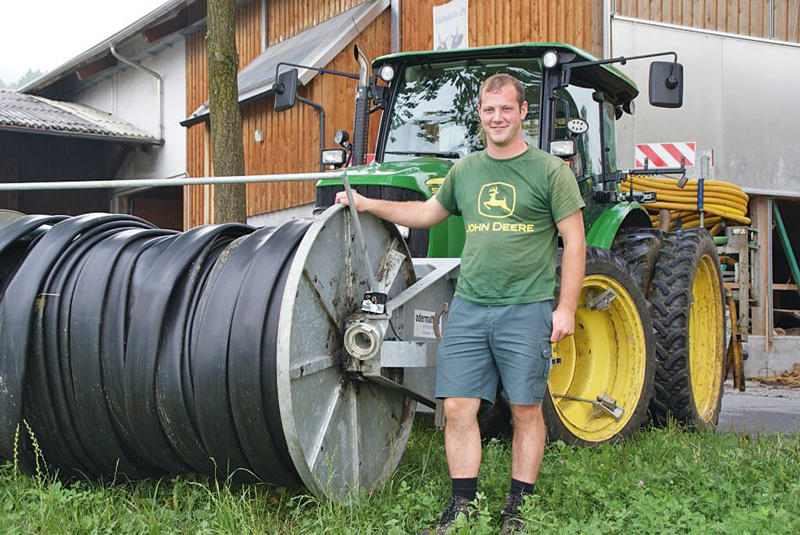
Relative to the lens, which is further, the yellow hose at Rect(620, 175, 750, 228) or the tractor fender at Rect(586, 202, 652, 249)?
the yellow hose at Rect(620, 175, 750, 228)

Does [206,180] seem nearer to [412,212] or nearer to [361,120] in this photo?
[412,212]

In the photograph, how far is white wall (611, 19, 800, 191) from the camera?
11.1 metres

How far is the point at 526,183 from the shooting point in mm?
3580


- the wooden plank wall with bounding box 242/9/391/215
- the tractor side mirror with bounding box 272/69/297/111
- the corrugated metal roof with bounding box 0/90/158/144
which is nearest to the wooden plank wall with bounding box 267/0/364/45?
the wooden plank wall with bounding box 242/9/391/215

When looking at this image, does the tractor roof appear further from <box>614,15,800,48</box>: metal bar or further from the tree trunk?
<box>614,15,800,48</box>: metal bar

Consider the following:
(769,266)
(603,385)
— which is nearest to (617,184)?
(603,385)

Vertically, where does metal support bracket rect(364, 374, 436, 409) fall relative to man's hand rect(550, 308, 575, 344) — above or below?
below

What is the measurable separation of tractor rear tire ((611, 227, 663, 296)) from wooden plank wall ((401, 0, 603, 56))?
5.79 meters

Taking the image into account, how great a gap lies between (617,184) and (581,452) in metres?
2.38

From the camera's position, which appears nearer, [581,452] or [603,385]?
[581,452]

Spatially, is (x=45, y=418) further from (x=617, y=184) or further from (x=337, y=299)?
(x=617, y=184)

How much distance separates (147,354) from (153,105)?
1663 cm

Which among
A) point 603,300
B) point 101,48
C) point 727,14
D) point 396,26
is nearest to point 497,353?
point 603,300

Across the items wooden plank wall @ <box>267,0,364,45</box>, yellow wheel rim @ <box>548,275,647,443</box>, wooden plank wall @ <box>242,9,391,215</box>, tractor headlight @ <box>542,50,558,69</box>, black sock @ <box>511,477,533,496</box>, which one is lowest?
black sock @ <box>511,477,533,496</box>
